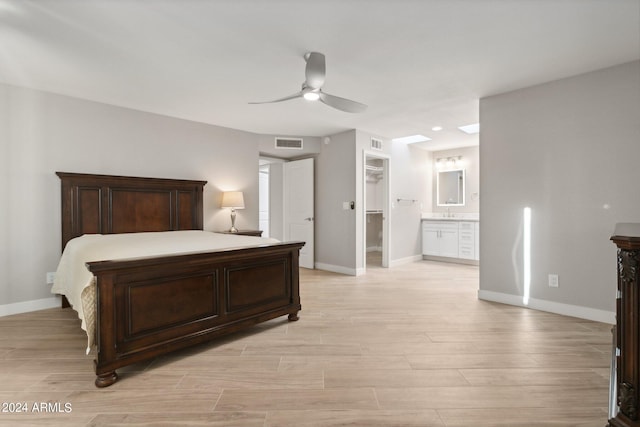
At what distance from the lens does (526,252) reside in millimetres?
3418

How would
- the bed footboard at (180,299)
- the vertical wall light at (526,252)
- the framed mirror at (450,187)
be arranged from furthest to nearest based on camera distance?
the framed mirror at (450,187) < the vertical wall light at (526,252) < the bed footboard at (180,299)

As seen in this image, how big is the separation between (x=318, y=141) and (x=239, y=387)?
176 inches

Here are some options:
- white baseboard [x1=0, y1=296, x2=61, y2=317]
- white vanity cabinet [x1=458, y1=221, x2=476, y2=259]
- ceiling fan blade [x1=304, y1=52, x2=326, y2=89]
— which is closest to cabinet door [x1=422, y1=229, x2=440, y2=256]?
white vanity cabinet [x1=458, y1=221, x2=476, y2=259]

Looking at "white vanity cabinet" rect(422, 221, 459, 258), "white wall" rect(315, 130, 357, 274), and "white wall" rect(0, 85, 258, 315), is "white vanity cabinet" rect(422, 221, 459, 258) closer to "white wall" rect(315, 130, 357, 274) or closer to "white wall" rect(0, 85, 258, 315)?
"white wall" rect(315, 130, 357, 274)

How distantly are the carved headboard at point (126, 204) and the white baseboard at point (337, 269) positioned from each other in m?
2.29

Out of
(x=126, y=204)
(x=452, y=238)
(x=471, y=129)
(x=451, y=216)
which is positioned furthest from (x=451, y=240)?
(x=126, y=204)

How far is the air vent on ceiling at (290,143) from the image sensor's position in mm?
5441

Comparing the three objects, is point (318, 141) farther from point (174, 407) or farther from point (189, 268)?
point (174, 407)

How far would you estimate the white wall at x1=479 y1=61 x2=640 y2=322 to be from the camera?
9.41 feet

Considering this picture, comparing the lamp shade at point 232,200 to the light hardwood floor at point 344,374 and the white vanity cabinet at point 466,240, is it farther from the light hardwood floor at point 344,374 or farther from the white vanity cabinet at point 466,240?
the white vanity cabinet at point 466,240


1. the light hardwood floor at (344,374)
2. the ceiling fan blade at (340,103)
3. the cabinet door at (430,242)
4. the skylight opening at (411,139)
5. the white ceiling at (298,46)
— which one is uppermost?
the skylight opening at (411,139)

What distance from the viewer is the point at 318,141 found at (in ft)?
18.5

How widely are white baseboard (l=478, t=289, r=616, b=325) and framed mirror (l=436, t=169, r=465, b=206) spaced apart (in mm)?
3278

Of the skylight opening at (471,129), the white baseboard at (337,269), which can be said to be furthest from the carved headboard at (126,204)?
the skylight opening at (471,129)
